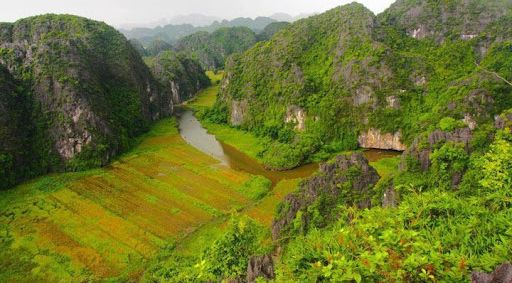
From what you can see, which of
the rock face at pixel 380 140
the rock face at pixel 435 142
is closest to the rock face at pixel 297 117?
the rock face at pixel 380 140

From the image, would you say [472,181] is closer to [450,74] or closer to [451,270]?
[451,270]

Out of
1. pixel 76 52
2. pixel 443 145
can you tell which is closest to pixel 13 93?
pixel 76 52

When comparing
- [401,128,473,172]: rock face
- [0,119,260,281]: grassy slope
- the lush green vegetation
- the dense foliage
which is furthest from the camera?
[0,119,260,281]: grassy slope

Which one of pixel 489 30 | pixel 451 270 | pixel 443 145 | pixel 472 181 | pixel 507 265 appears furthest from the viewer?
pixel 489 30

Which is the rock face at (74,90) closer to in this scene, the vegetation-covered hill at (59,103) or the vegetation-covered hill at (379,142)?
the vegetation-covered hill at (59,103)

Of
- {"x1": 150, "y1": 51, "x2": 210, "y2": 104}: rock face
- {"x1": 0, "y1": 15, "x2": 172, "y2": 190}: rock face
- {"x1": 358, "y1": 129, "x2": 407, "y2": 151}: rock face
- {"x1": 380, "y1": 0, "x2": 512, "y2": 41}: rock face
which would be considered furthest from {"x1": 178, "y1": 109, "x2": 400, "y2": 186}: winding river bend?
{"x1": 380, "y1": 0, "x2": 512, "y2": 41}: rock face

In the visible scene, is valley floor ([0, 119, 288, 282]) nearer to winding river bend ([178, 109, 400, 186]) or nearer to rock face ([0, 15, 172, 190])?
winding river bend ([178, 109, 400, 186])

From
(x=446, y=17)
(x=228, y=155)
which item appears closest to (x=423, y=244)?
(x=228, y=155)
